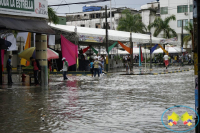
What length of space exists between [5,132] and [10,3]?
11.4 m

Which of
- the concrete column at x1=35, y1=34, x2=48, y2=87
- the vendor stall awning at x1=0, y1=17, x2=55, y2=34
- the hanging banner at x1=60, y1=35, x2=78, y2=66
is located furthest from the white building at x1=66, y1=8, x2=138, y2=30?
the vendor stall awning at x1=0, y1=17, x2=55, y2=34

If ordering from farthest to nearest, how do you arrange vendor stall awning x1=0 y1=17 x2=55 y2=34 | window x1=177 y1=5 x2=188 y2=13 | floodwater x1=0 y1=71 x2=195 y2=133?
1. window x1=177 y1=5 x2=188 y2=13
2. vendor stall awning x1=0 y1=17 x2=55 y2=34
3. floodwater x1=0 y1=71 x2=195 y2=133

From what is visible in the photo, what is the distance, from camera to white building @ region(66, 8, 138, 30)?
90688 mm

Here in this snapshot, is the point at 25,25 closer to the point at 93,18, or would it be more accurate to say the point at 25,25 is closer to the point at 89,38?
the point at 89,38

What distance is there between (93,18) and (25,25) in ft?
260

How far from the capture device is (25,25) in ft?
59.4

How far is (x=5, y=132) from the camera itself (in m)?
7.59

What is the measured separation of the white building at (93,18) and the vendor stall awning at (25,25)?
234ft

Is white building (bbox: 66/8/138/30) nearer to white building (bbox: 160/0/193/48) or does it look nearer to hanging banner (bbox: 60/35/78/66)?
white building (bbox: 160/0/193/48)

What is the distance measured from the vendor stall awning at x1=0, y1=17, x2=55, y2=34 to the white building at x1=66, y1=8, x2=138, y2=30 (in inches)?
2811

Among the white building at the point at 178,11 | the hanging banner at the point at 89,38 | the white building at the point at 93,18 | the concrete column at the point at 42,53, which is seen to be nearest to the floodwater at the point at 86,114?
the concrete column at the point at 42,53

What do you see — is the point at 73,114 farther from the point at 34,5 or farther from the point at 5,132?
the point at 34,5

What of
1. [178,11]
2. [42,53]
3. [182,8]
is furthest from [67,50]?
[178,11]

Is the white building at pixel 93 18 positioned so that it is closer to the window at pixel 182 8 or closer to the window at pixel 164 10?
the window at pixel 164 10
